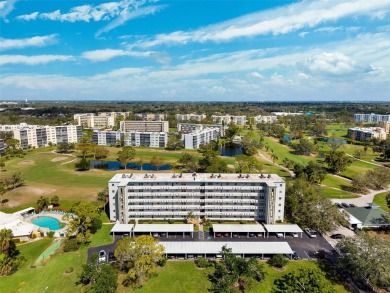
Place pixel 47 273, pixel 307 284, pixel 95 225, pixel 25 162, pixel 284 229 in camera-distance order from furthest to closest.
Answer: pixel 25 162 < pixel 95 225 < pixel 284 229 < pixel 47 273 < pixel 307 284

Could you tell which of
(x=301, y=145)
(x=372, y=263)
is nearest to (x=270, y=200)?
(x=372, y=263)

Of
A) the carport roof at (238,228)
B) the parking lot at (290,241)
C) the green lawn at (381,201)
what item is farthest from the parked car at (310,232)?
the green lawn at (381,201)

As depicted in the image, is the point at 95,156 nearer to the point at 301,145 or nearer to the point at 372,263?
the point at 301,145

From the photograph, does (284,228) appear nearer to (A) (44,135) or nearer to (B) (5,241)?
(B) (5,241)

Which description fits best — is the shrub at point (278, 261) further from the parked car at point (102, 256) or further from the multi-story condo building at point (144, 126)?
the multi-story condo building at point (144, 126)

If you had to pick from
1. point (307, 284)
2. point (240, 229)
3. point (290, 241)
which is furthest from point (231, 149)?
point (307, 284)

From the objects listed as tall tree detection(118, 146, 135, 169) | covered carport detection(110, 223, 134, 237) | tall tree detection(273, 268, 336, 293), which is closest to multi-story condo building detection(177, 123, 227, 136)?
tall tree detection(118, 146, 135, 169)
